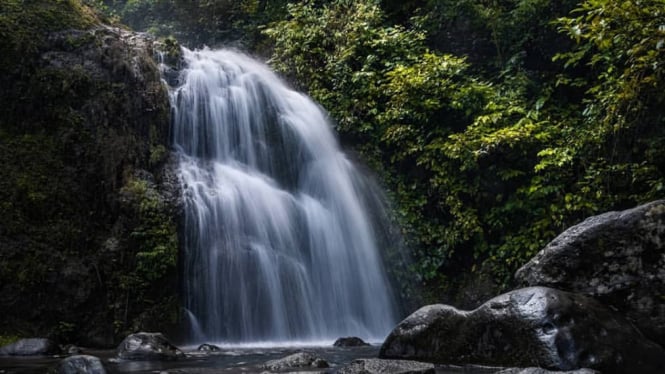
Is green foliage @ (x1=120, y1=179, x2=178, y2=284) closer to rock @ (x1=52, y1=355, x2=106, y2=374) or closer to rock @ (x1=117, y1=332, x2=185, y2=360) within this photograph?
rock @ (x1=117, y1=332, x2=185, y2=360)

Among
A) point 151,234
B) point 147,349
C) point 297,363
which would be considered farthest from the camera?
point 151,234

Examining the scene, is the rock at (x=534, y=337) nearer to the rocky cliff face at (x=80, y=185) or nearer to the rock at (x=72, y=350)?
the rock at (x=72, y=350)

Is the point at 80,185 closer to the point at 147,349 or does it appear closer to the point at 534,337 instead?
the point at 147,349

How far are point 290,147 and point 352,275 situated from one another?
9.83ft

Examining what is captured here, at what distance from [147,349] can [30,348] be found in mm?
1420

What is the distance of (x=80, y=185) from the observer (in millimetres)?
8820

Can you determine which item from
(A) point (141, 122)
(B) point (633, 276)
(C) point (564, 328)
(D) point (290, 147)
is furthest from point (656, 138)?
(A) point (141, 122)

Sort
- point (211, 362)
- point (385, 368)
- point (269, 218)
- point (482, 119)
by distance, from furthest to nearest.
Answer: point (482, 119) → point (269, 218) → point (211, 362) → point (385, 368)

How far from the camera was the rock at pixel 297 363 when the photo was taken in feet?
18.7

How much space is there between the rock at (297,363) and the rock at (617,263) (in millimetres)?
2653

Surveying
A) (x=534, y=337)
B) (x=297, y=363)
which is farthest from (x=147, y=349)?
(x=534, y=337)

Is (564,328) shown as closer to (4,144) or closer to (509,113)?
(509,113)

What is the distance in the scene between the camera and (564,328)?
17.6ft

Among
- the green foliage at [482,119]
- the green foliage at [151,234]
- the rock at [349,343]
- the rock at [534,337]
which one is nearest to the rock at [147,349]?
the green foliage at [151,234]
